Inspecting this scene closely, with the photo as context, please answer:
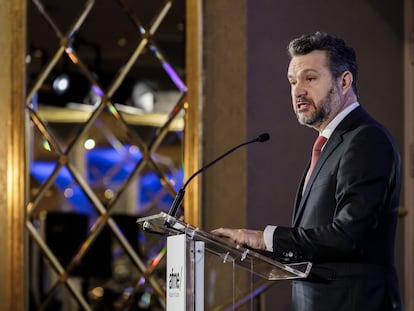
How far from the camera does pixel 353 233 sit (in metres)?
2.67

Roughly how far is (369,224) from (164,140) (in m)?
2.08

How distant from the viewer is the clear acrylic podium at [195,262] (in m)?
2.59

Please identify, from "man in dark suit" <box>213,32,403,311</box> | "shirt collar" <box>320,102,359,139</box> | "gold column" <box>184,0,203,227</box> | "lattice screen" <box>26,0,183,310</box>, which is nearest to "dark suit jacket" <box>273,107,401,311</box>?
"man in dark suit" <box>213,32,403,311</box>

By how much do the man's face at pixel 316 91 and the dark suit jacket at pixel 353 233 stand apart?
0.16 metres

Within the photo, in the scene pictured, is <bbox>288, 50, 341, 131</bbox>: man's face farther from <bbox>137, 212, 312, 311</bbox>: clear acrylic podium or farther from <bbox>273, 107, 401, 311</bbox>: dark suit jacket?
<bbox>137, 212, 312, 311</bbox>: clear acrylic podium

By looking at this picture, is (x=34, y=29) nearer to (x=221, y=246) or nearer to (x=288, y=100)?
(x=288, y=100)

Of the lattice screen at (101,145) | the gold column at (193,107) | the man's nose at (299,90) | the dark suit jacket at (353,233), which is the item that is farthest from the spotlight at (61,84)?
the dark suit jacket at (353,233)

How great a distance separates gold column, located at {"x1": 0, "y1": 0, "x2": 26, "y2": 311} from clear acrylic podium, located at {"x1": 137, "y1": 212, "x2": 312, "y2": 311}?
2.00 metres

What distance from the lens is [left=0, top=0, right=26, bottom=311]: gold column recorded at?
4.56 metres

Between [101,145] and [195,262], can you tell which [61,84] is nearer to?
[101,145]

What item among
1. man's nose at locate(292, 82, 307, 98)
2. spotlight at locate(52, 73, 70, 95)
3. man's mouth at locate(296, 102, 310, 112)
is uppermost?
spotlight at locate(52, 73, 70, 95)

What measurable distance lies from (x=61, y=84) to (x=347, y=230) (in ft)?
7.62

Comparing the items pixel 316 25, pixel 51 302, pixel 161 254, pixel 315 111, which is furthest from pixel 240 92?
pixel 315 111

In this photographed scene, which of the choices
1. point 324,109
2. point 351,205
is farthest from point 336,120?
point 351,205
